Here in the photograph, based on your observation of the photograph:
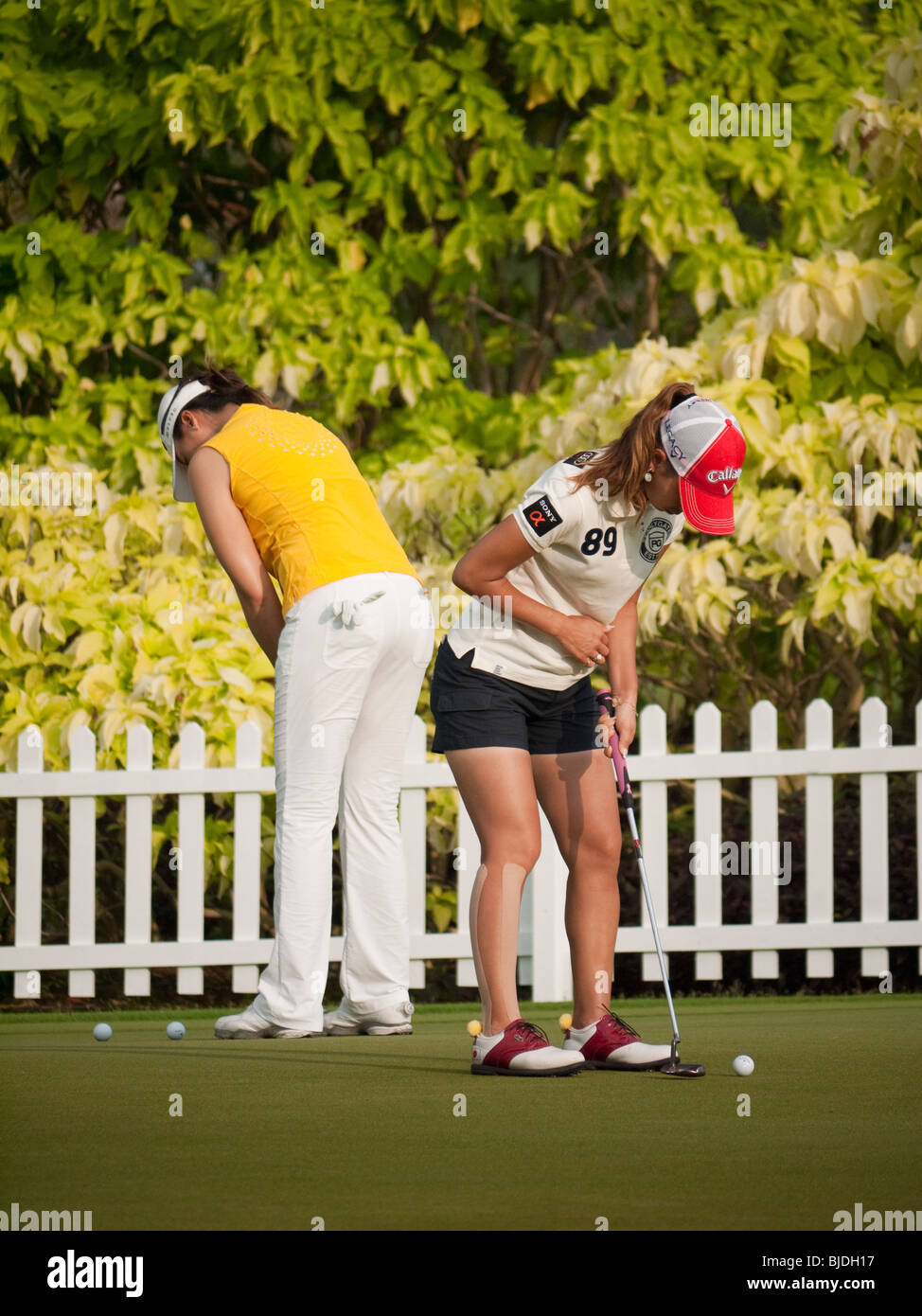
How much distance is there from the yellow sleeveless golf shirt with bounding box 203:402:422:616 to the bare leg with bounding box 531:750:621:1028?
30.6 inches

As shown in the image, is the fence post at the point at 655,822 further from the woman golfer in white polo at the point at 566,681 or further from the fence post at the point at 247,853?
the woman golfer in white polo at the point at 566,681

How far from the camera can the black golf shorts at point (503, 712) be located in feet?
13.7

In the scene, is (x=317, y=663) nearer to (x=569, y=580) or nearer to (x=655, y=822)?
(x=569, y=580)

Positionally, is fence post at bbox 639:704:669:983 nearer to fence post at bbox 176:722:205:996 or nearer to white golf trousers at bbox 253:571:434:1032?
fence post at bbox 176:722:205:996

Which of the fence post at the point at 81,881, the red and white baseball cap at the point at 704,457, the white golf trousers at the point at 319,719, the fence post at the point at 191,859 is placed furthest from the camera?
the fence post at the point at 81,881

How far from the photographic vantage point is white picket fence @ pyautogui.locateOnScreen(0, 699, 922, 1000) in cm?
670

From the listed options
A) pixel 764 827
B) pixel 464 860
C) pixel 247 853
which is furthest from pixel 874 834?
pixel 247 853

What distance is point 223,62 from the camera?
889 centimetres

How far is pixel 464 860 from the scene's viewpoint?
6.71 meters

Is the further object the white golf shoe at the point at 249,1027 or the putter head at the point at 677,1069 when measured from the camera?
the white golf shoe at the point at 249,1027

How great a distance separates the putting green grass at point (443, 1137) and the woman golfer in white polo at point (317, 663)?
0.66 ft

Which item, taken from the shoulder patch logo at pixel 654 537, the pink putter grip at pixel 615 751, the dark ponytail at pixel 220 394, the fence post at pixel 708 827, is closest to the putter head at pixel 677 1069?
the pink putter grip at pixel 615 751

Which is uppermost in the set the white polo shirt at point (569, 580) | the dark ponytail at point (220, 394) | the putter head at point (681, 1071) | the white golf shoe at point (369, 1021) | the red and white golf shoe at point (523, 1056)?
the dark ponytail at point (220, 394)

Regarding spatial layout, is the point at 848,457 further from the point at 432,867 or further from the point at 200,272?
the point at 200,272
